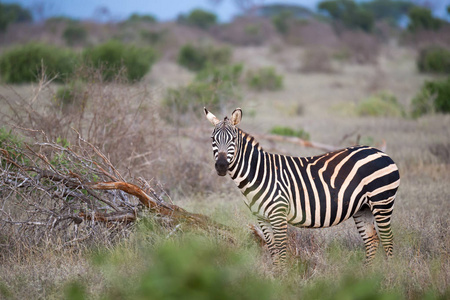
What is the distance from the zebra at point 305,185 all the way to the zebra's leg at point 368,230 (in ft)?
0.42

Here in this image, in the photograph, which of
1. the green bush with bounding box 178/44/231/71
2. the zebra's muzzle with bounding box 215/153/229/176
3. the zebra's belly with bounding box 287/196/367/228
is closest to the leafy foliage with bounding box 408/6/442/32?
the green bush with bounding box 178/44/231/71

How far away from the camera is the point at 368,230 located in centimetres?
557

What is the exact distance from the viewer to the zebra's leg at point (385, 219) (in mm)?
5262

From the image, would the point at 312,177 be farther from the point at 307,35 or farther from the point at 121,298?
the point at 307,35

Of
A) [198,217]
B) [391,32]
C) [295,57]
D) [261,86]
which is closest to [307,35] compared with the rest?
[391,32]

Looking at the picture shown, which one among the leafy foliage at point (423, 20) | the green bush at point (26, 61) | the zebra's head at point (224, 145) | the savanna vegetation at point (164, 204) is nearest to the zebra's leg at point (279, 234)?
the savanna vegetation at point (164, 204)

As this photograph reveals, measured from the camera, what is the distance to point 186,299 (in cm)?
269

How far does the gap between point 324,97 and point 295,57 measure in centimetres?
1665

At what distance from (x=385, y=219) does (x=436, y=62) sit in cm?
2339

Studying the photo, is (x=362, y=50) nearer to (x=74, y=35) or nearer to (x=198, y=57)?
(x=198, y=57)

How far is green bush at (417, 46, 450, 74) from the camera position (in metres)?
25.8

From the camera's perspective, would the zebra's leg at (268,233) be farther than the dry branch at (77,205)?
No

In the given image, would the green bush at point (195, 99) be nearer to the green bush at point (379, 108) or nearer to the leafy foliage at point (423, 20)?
the green bush at point (379, 108)

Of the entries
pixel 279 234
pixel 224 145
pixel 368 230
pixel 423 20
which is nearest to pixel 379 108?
pixel 368 230
